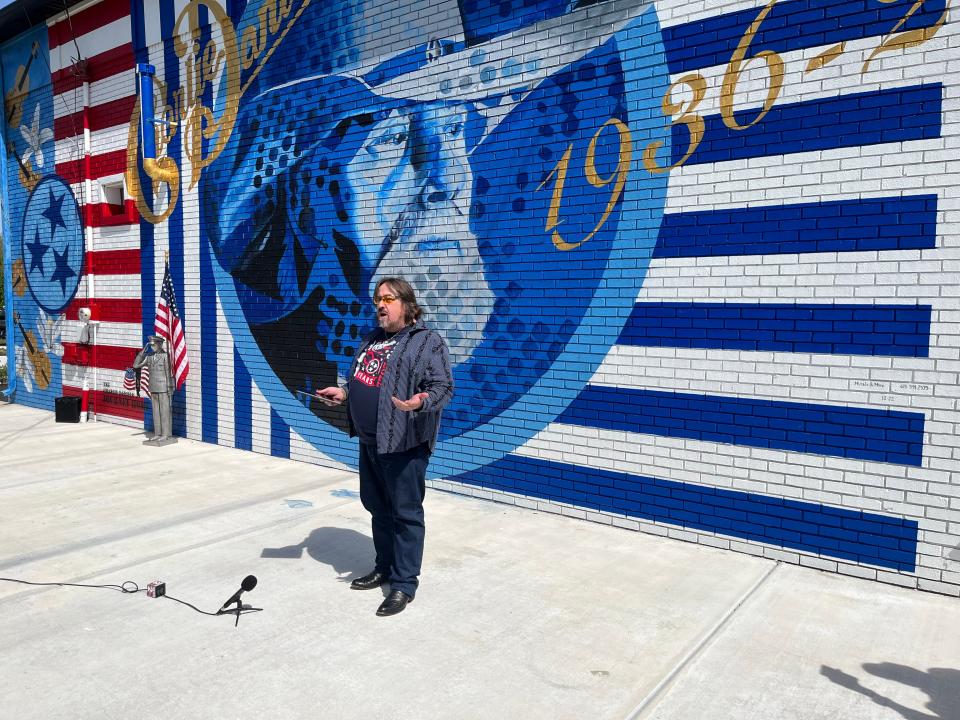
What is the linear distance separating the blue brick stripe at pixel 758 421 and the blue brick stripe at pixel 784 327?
38cm

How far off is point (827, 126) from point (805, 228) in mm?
645

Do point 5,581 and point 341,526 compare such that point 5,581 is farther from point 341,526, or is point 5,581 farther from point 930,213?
point 930,213

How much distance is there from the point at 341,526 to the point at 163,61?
6869mm

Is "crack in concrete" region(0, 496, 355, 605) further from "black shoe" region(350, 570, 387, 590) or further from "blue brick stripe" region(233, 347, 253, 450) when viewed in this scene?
"blue brick stripe" region(233, 347, 253, 450)

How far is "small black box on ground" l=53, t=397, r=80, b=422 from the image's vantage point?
10.7 metres

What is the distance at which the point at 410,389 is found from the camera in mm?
4047

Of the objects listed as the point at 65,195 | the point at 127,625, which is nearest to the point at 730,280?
the point at 127,625

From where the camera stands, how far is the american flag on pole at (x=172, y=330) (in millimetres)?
9203

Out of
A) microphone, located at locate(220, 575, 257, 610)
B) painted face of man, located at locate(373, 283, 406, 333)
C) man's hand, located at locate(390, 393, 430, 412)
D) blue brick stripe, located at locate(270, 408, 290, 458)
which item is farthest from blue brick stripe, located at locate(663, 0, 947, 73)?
blue brick stripe, located at locate(270, 408, 290, 458)

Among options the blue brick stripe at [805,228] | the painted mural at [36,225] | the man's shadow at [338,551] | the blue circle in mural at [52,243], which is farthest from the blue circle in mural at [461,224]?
the painted mural at [36,225]

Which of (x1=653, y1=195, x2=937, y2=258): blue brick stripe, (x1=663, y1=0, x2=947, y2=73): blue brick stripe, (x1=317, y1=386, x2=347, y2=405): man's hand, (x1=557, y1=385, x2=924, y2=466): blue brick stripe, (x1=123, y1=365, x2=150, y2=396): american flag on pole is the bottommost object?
(x1=123, y1=365, x2=150, y2=396): american flag on pole

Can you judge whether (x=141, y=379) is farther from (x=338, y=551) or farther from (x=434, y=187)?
(x=338, y=551)

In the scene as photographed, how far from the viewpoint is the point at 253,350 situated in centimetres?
846

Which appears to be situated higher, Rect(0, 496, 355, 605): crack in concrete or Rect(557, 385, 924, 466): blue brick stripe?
Rect(557, 385, 924, 466): blue brick stripe
